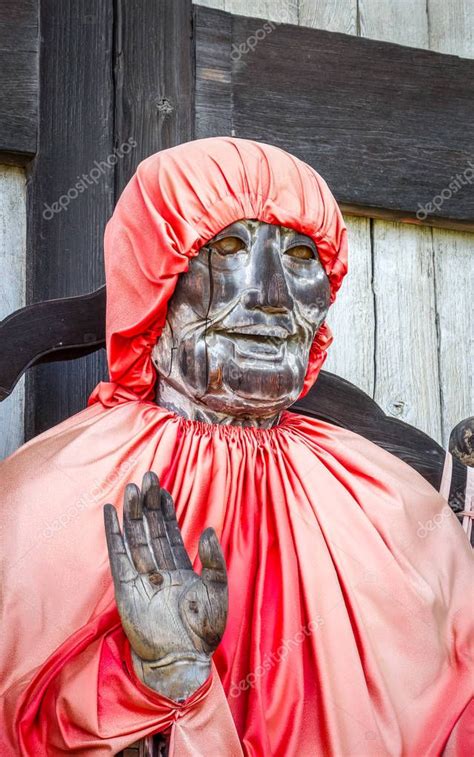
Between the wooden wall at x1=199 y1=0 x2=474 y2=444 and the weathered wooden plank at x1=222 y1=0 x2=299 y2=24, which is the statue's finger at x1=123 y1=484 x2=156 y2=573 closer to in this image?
the wooden wall at x1=199 y1=0 x2=474 y2=444

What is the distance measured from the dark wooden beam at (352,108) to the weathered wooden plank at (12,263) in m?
0.40

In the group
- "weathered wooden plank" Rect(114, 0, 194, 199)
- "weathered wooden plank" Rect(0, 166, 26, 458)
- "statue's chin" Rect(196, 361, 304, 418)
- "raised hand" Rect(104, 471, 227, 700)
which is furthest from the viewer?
"weathered wooden plank" Rect(114, 0, 194, 199)

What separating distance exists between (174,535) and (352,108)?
1371 millimetres

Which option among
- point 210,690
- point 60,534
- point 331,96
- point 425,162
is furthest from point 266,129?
point 210,690

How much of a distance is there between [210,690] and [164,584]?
0.54 ft

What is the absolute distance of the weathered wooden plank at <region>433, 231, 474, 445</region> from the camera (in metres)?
3.23

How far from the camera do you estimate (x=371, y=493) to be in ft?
8.23

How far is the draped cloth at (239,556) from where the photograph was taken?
6.91ft

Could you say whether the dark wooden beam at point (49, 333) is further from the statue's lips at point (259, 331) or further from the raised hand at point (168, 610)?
the raised hand at point (168, 610)

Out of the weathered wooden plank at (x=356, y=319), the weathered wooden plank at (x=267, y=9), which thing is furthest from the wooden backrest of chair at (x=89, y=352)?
the weathered wooden plank at (x=267, y=9)

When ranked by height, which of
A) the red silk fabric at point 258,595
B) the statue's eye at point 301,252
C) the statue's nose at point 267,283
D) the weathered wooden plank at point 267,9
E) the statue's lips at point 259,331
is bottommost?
the red silk fabric at point 258,595

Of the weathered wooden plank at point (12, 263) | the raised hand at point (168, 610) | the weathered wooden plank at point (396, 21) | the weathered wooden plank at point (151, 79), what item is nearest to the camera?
the raised hand at point (168, 610)

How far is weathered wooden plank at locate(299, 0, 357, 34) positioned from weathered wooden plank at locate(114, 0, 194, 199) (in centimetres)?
31

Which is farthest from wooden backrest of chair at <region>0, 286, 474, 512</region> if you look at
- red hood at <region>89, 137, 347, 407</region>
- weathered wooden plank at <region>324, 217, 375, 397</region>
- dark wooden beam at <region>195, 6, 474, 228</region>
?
dark wooden beam at <region>195, 6, 474, 228</region>
